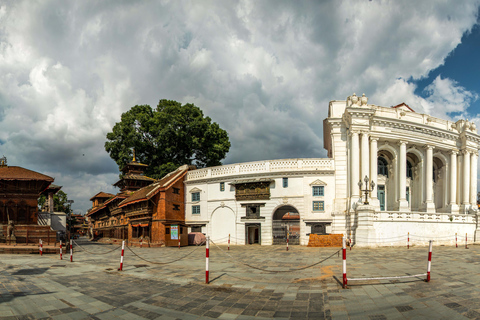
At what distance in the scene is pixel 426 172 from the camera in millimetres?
30750

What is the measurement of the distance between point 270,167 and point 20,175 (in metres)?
23.5

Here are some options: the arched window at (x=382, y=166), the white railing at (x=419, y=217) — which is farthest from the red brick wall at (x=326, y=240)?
the arched window at (x=382, y=166)

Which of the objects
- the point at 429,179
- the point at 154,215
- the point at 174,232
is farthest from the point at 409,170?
the point at 154,215

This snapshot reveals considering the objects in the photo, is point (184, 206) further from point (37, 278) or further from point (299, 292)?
point (299, 292)

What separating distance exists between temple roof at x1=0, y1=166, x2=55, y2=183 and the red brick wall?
24.4m

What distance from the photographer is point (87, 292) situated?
340 inches

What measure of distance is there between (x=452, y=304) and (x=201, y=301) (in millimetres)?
6097

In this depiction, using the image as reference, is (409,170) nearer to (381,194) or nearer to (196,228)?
(381,194)

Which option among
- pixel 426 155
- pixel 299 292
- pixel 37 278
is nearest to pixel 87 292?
pixel 37 278

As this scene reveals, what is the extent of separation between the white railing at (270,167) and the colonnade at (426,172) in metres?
2.61

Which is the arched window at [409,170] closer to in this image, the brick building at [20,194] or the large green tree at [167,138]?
the large green tree at [167,138]

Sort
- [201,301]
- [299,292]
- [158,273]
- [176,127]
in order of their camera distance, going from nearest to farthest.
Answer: [201,301] → [299,292] → [158,273] → [176,127]

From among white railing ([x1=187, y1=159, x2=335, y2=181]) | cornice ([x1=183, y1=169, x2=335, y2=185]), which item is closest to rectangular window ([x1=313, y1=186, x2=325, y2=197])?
cornice ([x1=183, y1=169, x2=335, y2=185])

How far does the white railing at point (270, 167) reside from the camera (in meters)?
27.9
